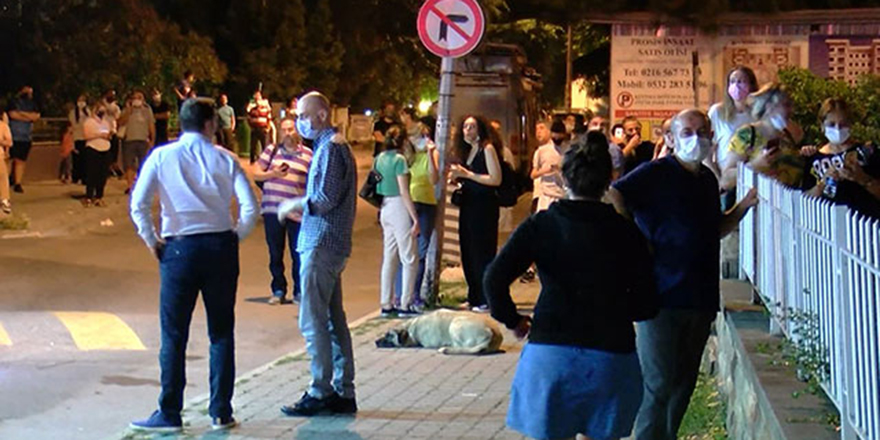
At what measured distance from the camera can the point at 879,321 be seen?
4.60 m

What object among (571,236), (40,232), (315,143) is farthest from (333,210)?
(40,232)

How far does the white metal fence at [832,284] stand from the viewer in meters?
4.69

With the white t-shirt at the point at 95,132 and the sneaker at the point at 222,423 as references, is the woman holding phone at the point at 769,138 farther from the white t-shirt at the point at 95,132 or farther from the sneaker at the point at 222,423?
the white t-shirt at the point at 95,132

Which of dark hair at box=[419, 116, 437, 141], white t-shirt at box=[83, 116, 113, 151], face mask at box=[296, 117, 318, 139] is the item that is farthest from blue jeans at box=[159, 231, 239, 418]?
white t-shirt at box=[83, 116, 113, 151]

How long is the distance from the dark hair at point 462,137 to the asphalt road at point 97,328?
5.97ft

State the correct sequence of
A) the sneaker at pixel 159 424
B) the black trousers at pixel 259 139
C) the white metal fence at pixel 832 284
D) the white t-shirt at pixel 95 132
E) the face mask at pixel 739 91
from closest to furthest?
the white metal fence at pixel 832 284 → the sneaker at pixel 159 424 → the face mask at pixel 739 91 → the white t-shirt at pixel 95 132 → the black trousers at pixel 259 139

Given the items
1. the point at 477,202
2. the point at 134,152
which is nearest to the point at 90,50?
the point at 134,152

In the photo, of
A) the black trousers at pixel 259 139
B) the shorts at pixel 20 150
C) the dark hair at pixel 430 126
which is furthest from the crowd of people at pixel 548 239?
the black trousers at pixel 259 139

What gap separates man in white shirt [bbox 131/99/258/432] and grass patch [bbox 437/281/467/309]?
5626 millimetres

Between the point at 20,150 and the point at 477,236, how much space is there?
1330 cm

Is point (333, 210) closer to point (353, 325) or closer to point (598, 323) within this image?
point (598, 323)

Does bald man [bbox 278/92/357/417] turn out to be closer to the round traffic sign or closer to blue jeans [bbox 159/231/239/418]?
blue jeans [bbox 159/231/239/418]

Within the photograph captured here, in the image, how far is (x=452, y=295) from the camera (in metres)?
14.3

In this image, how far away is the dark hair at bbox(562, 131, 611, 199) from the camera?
17.6 feet
